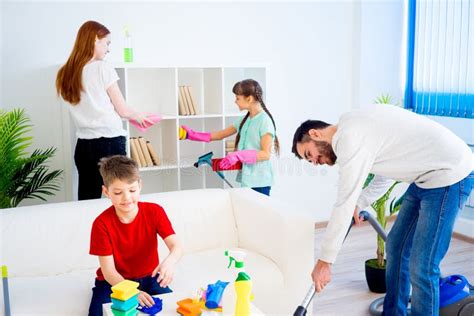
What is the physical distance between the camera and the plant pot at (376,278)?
371 centimetres

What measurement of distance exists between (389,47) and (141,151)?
2.61 m

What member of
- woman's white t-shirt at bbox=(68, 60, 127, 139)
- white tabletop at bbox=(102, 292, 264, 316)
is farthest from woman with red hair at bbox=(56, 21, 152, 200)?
white tabletop at bbox=(102, 292, 264, 316)

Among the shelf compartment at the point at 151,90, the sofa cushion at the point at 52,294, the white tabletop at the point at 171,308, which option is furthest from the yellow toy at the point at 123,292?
the shelf compartment at the point at 151,90

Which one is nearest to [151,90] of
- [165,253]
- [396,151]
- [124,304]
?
[165,253]

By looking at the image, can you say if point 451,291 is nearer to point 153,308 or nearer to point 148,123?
point 153,308

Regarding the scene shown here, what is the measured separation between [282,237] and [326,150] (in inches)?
25.0

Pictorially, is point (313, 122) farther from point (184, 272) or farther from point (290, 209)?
point (184, 272)

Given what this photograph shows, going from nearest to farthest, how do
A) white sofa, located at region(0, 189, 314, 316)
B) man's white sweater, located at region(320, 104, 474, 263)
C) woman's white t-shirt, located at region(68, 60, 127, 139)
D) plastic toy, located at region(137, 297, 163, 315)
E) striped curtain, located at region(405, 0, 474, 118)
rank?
plastic toy, located at region(137, 297, 163, 315), man's white sweater, located at region(320, 104, 474, 263), white sofa, located at region(0, 189, 314, 316), woman's white t-shirt, located at region(68, 60, 127, 139), striped curtain, located at region(405, 0, 474, 118)

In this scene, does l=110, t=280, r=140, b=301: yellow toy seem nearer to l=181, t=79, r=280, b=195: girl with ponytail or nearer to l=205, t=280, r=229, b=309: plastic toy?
l=205, t=280, r=229, b=309: plastic toy

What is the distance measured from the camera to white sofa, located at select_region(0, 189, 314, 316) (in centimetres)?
283

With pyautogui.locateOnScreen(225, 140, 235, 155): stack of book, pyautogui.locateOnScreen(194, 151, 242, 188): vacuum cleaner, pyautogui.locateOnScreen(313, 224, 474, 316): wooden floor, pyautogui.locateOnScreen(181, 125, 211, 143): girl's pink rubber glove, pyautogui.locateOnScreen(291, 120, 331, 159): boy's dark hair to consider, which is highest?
pyautogui.locateOnScreen(291, 120, 331, 159): boy's dark hair

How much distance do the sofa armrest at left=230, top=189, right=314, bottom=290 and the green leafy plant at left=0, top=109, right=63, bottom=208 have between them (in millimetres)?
1499

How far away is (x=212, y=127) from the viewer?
4574 mm

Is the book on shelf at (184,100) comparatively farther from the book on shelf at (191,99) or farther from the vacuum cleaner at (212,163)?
the vacuum cleaner at (212,163)
